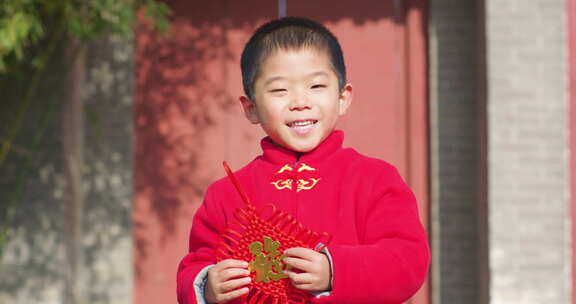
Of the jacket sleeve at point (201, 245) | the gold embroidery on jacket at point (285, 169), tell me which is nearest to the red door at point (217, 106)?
the jacket sleeve at point (201, 245)

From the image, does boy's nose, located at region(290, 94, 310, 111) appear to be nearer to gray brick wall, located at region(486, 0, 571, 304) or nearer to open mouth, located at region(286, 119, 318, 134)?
open mouth, located at region(286, 119, 318, 134)

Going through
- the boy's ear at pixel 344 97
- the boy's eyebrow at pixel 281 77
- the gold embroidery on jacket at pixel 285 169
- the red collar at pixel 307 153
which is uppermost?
the boy's eyebrow at pixel 281 77

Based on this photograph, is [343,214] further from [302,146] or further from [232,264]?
[232,264]

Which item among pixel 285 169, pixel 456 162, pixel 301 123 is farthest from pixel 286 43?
pixel 456 162

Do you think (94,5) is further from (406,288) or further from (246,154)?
(406,288)

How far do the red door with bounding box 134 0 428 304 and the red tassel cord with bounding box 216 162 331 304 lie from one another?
363 cm

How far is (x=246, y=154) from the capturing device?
559 centimetres

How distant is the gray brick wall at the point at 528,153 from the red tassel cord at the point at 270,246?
A: 135 inches

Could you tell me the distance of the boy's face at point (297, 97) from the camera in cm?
196

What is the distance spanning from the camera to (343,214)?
1.94 m

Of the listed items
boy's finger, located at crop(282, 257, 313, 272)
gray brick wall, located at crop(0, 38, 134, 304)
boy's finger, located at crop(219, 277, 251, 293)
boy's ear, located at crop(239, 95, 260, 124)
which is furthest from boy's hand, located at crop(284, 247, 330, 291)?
gray brick wall, located at crop(0, 38, 134, 304)

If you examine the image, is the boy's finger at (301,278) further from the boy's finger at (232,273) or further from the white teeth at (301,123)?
the white teeth at (301,123)

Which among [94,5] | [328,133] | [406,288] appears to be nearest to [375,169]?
[328,133]

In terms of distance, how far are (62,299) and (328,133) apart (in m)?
3.96
